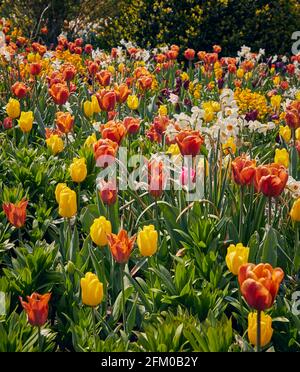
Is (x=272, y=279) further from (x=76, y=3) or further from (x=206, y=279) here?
(x=76, y=3)

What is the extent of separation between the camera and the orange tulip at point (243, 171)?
275 cm

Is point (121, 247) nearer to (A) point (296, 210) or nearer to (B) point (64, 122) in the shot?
(A) point (296, 210)

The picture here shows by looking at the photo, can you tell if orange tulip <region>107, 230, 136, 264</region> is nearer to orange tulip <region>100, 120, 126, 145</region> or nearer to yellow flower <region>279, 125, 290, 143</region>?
orange tulip <region>100, 120, 126, 145</region>

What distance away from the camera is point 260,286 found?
1.88m

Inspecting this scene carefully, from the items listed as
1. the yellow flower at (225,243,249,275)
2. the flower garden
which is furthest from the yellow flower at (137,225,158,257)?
the yellow flower at (225,243,249,275)

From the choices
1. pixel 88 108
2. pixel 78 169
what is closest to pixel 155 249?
pixel 78 169

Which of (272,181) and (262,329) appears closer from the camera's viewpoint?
(262,329)

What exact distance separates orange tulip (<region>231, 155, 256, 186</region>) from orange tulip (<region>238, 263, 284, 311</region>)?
85 cm

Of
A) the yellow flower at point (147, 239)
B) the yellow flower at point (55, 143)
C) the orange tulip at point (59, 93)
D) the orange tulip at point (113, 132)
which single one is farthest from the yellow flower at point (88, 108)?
the yellow flower at point (147, 239)

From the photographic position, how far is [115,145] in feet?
10.3

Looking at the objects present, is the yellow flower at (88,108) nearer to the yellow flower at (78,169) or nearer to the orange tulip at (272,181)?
the yellow flower at (78,169)

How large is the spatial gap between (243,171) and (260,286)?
95cm

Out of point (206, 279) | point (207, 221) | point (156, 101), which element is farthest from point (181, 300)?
point (156, 101)

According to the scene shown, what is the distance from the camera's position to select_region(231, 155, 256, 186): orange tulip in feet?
9.03
